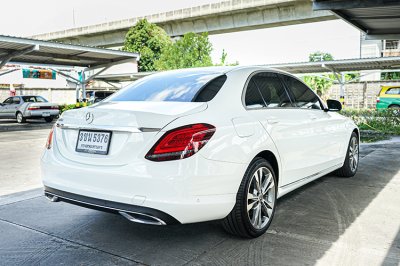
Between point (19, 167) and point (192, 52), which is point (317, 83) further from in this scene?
point (19, 167)

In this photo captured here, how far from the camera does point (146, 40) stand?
41719mm

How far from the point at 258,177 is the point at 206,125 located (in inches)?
32.4

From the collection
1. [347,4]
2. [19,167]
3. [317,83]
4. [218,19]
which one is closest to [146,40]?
[218,19]

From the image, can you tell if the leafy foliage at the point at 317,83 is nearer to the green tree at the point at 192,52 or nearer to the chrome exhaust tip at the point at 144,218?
the green tree at the point at 192,52

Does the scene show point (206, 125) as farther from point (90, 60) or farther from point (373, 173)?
point (90, 60)

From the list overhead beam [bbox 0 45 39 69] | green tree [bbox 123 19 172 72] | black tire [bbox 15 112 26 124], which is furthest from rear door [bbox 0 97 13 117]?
green tree [bbox 123 19 172 72]

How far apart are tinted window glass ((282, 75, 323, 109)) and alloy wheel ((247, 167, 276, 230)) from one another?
114cm

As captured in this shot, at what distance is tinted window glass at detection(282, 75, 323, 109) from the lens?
4543mm

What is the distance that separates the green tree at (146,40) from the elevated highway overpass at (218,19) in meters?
1.11

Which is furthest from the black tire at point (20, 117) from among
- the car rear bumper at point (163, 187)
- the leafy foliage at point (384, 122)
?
the car rear bumper at point (163, 187)

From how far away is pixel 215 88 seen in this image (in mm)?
3588

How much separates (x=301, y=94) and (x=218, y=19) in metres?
33.6

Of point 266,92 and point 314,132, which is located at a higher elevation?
point 266,92

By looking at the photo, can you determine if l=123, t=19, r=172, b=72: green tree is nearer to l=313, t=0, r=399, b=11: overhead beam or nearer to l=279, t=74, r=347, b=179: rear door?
l=313, t=0, r=399, b=11: overhead beam
